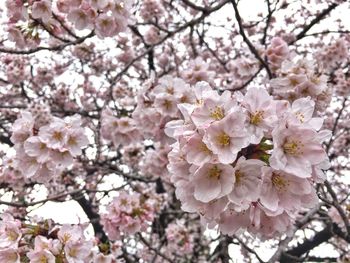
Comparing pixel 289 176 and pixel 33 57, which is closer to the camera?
pixel 289 176

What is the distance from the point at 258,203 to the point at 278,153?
0.20 m

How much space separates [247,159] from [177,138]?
230 millimetres

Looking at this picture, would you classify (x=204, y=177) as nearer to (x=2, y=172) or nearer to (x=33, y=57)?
(x=2, y=172)

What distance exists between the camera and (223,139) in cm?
150

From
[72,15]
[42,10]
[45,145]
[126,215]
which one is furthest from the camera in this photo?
[126,215]

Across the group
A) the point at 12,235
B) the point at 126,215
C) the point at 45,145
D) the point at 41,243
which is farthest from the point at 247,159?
the point at 126,215

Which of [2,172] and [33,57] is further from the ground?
[33,57]

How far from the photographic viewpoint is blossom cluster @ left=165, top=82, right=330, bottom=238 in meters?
1.54

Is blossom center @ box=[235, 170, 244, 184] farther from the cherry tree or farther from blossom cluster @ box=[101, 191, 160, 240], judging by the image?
blossom cluster @ box=[101, 191, 160, 240]

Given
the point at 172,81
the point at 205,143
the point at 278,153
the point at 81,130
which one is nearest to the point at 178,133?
the point at 205,143

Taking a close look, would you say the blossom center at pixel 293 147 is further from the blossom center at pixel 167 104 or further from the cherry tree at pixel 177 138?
the blossom center at pixel 167 104

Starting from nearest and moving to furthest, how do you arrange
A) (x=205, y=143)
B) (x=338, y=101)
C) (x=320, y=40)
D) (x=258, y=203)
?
(x=205, y=143), (x=258, y=203), (x=338, y=101), (x=320, y=40)

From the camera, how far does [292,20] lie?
737 centimetres

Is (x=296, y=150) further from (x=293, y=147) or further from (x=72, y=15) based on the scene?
(x=72, y=15)
